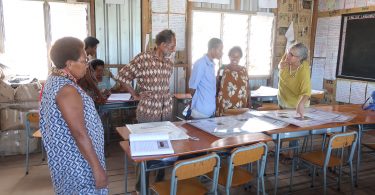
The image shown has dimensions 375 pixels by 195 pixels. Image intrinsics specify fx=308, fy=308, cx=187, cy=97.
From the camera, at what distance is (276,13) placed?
555cm

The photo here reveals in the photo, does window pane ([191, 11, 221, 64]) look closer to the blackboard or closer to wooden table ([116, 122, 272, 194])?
the blackboard

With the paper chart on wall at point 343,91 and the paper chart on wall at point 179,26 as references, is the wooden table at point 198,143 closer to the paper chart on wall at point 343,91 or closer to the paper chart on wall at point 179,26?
the paper chart on wall at point 179,26

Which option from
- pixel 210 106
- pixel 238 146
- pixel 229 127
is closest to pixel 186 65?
pixel 210 106

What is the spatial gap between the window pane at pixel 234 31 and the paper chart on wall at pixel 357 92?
6.33 ft

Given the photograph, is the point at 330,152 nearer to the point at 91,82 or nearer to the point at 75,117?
the point at 75,117

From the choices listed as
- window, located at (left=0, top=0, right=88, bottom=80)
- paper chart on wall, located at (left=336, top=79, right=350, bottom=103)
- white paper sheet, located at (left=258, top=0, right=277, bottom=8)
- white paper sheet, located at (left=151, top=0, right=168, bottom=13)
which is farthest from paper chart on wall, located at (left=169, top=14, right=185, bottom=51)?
paper chart on wall, located at (left=336, top=79, right=350, bottom=103)

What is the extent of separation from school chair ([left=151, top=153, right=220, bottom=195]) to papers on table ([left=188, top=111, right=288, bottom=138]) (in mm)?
359

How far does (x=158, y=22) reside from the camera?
468cm

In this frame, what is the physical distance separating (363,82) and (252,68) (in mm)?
1823

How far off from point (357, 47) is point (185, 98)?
3024 mm

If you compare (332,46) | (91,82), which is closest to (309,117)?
(91,82)

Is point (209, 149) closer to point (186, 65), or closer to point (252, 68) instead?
point (186, 65)

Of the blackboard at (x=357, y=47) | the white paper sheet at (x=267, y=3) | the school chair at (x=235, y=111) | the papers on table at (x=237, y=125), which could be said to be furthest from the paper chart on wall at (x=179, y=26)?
the blackboard at (x=357, y=47)

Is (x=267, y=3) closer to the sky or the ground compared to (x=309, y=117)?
closer to the sky
